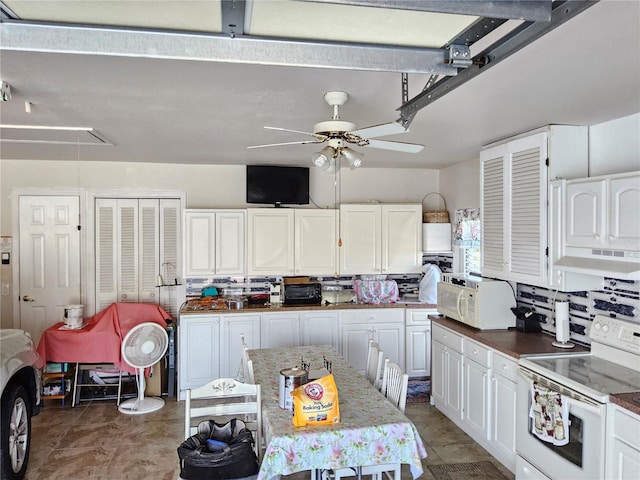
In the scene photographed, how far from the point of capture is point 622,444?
234 cm

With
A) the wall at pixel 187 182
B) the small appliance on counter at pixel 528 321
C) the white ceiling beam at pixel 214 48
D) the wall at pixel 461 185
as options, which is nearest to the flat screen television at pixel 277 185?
the wall at pixel 187 182

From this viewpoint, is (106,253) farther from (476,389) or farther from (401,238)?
(476,389)

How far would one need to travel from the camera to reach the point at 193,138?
13.0 ft

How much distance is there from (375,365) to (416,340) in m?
2.06

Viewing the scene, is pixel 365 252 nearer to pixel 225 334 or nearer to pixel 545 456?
pixel 225 334

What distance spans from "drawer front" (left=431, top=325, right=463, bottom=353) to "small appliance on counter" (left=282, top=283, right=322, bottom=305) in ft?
4.67

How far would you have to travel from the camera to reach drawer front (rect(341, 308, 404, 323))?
5.24 m

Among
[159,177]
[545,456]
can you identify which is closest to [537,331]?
[545,456]

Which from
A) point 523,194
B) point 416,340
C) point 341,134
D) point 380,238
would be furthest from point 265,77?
point 416,340

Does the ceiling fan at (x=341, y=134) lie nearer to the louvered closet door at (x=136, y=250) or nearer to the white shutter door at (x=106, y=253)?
the louvered closet door at (x=136, y=250)

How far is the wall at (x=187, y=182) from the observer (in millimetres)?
5184

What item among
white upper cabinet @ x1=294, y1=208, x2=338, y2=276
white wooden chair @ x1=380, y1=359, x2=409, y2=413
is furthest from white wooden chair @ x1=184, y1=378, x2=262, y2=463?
white upper cabinet @ x1=294, y1=208, x2=338, y2=276

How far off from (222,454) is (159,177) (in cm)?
391

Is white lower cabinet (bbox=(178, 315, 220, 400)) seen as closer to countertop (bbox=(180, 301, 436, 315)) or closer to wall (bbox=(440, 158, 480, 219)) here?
countertop (bbox=(180, 301, 436, 315))
